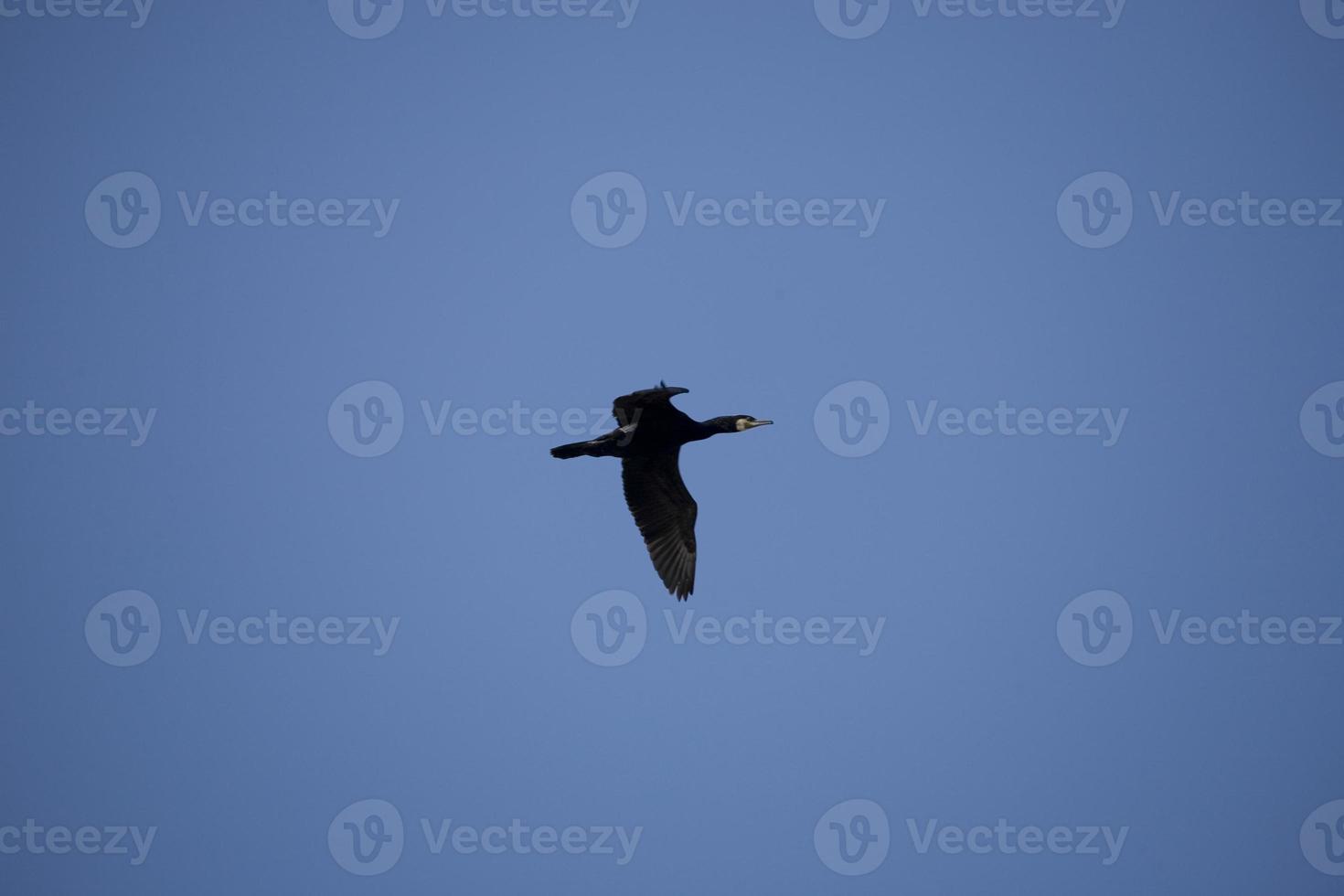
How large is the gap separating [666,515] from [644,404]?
2716 mm

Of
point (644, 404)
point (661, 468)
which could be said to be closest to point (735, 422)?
point (661, 468)

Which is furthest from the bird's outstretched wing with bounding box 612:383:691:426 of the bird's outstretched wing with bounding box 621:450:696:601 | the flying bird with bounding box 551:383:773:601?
the bird's outstretched wing with bounding box 621:450:696:601

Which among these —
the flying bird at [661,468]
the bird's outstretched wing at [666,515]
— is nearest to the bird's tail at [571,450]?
the flying bird at [661,468]

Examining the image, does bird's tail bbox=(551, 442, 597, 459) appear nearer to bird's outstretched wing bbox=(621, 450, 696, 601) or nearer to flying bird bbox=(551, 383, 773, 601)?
flying bird bbox=(551, 383, 773, 601)

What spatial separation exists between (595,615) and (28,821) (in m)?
9.96

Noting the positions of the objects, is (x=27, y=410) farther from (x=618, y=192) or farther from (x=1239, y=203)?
(x=1239, y=203)

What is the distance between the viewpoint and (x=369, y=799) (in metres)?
22.8

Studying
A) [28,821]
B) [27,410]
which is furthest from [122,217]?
[28,821]

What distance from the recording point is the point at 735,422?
54.6 feet

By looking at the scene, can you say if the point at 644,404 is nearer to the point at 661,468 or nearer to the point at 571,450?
the point at 571,450

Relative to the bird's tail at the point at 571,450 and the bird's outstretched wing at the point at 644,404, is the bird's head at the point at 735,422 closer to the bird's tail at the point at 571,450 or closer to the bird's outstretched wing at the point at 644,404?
the bird's outstretched wing at the point at 644,404

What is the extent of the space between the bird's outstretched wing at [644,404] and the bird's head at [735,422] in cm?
63

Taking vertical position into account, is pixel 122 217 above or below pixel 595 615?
above

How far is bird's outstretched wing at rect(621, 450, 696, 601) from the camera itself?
1695cm
